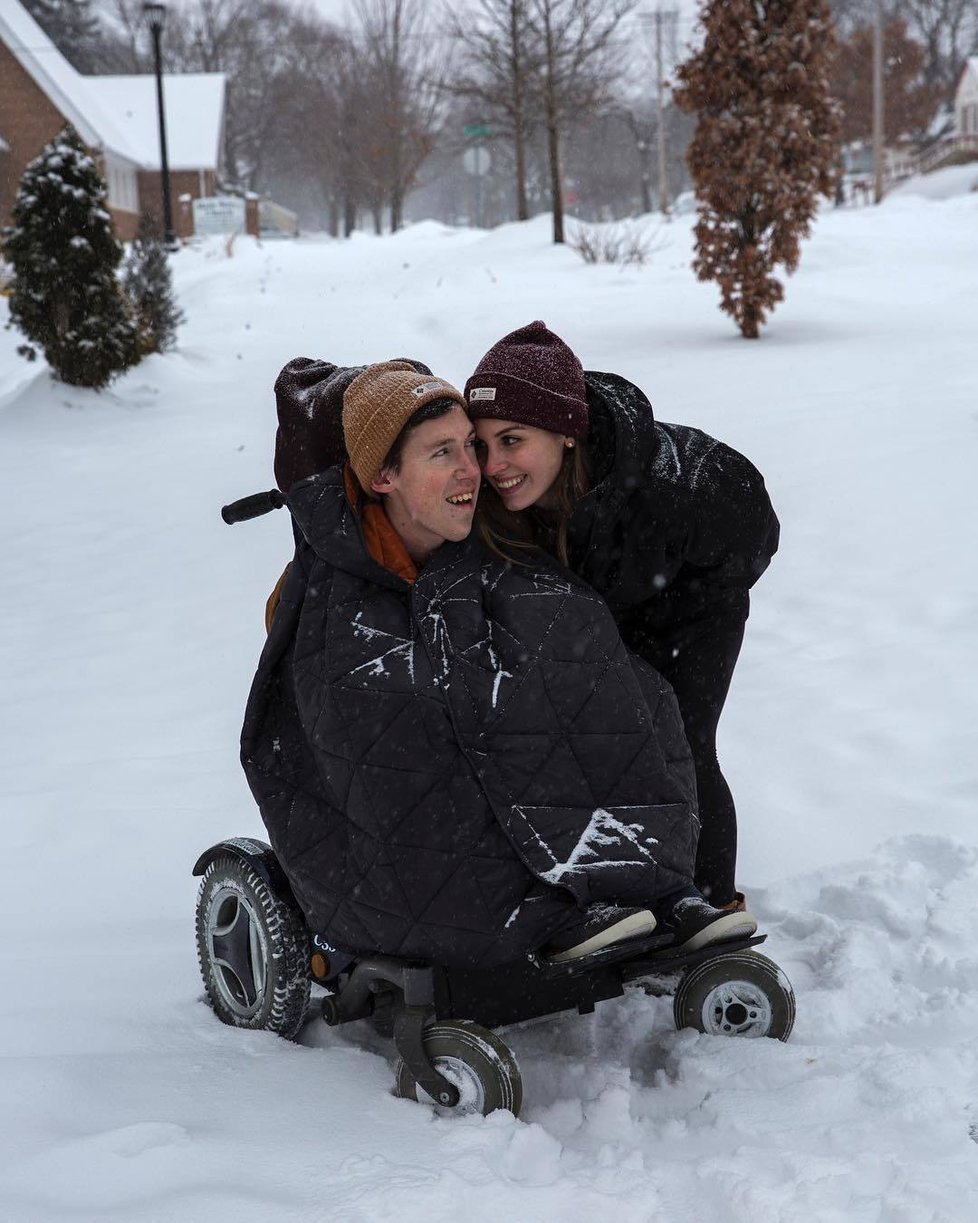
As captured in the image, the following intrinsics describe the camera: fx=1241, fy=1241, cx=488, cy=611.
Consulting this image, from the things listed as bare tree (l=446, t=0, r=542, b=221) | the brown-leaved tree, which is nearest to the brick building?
bare tree (l=446, t=0, r=542, b=221)

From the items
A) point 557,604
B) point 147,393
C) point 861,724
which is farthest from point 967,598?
point 147,393

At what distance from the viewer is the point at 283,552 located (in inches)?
273

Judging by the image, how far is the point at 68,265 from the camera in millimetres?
10992

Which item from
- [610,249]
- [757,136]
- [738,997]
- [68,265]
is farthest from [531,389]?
[610,249]

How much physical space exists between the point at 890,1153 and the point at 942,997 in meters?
0.59

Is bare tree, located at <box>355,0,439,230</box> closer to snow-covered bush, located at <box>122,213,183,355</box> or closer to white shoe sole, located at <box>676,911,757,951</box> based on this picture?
snow-covered bush, located at <box>122,213,183,355</box>

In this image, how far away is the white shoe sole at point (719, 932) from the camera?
2424 mm

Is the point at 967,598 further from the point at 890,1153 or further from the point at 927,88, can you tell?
the point at 927,88

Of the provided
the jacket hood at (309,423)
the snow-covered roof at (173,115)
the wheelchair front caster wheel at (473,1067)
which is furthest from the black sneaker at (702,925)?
the snow-covered roof at (173,115)

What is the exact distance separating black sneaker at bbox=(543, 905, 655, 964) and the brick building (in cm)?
2840

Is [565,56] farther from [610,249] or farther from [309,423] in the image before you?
[309,423]

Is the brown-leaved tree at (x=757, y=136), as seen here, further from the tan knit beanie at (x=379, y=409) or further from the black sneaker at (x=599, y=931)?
the black sneaker at (x=599, y=931)

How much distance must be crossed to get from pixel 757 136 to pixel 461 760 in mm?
10026

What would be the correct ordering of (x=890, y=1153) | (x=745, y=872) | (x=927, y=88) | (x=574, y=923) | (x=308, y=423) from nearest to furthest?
1. (x=890, y=1153)
2. (x=574, y=923)
3. (x=308, y=423)
4. (x=745, y=872)
5. (x=927, y=88)
